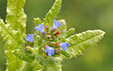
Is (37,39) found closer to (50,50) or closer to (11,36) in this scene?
(50,50)

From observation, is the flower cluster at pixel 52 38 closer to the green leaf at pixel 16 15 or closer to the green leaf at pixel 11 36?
the green leaf at pixel 11 36

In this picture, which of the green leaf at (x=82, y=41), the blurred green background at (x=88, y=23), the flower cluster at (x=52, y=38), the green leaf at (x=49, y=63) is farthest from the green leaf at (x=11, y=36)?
the blurred green background at (x=88, y=23)

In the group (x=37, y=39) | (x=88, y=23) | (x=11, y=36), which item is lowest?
(x=37, y=39)

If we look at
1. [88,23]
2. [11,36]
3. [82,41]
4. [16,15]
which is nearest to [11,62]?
[11,36]

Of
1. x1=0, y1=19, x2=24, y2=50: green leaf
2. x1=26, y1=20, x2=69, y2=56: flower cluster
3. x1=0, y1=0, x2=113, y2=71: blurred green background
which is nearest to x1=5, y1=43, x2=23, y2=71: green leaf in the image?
x1=0, y1=19, x2=24, y2=50: green leaf

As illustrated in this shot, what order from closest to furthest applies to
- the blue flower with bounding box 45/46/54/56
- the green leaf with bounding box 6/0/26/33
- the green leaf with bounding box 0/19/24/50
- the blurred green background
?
the blue flower with bounding box 45/46/54/56 → the green leaf with bounding box 0/19/24/50 → the green leaf with bounding box 6/0/26/33 → the blurred green background

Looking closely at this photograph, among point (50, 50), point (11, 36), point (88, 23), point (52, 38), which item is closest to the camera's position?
point (50, 50)

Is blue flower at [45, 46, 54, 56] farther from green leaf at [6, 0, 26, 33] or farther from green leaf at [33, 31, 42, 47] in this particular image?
green leaf at [6, 0, 26, 33]
